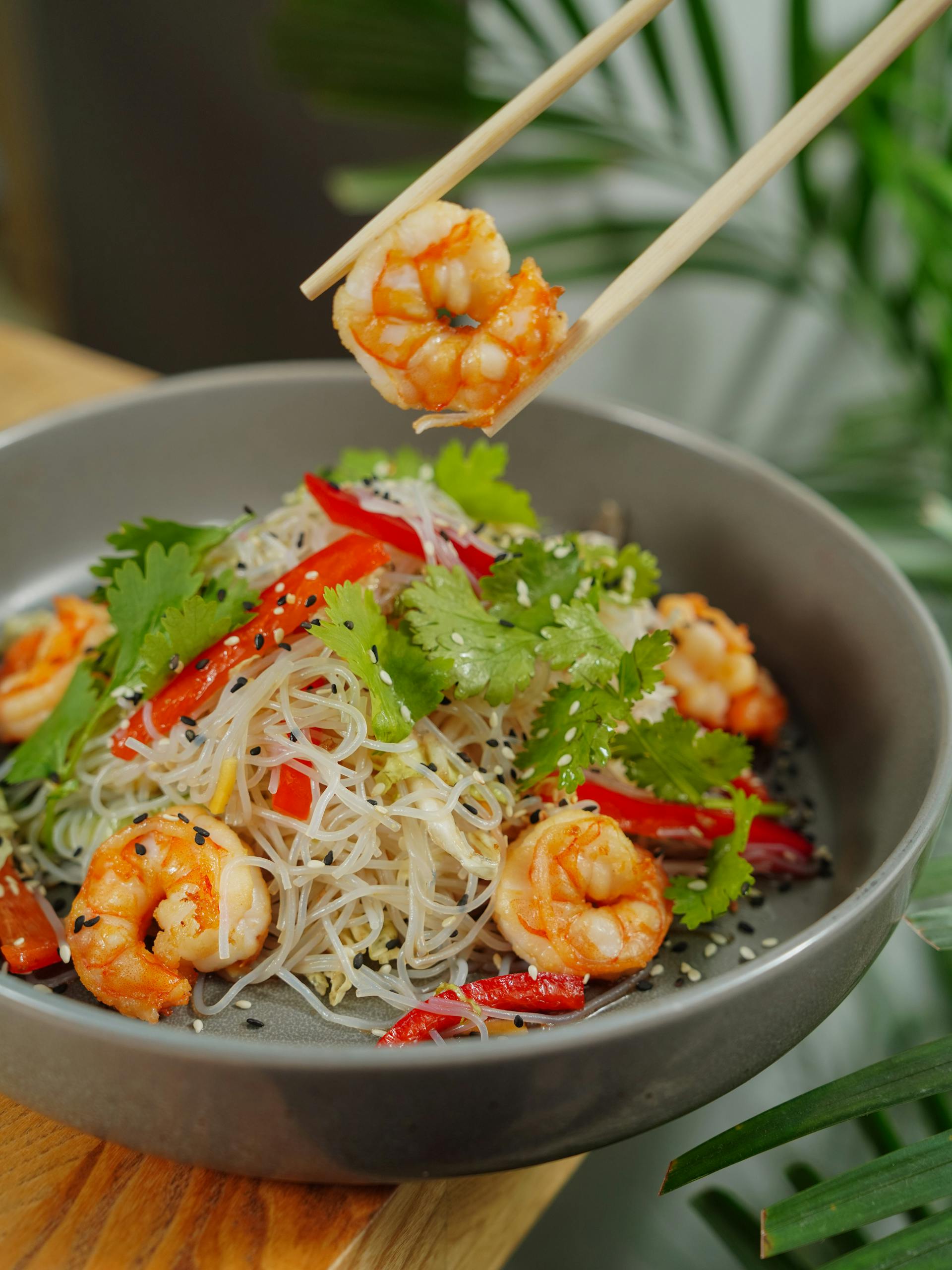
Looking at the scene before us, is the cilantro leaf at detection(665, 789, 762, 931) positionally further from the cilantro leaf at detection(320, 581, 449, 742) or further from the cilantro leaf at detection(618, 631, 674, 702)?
the cilantro leaf at detection(320, 581, 449, 742)

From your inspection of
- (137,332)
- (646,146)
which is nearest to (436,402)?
(646,146)

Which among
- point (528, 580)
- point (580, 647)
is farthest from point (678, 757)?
point (528, 580)

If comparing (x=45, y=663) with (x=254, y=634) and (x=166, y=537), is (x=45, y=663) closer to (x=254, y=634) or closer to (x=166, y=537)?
(x=166, y=537)

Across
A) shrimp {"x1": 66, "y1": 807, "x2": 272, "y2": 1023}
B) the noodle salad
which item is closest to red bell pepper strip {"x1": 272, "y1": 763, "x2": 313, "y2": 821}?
the noodle salad

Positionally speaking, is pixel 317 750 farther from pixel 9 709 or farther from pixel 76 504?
pixel 76 504

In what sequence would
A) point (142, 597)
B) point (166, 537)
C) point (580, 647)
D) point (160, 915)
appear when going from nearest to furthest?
point (160, 915), point (580, 647), point (142, 597), point (166, 537)

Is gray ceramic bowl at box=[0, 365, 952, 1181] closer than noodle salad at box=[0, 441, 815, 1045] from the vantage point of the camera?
Yes

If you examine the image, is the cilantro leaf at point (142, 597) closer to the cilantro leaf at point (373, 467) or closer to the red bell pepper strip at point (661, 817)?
the cilantro leaf at point (373, 467)
